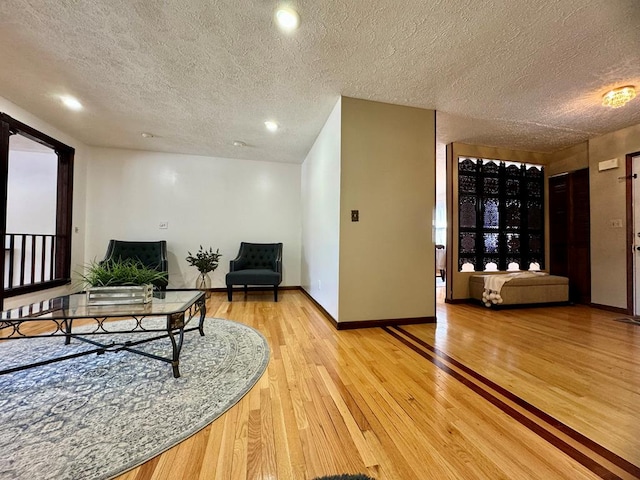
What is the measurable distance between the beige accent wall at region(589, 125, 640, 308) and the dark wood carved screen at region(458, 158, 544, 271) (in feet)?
2.41

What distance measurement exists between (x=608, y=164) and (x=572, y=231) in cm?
111

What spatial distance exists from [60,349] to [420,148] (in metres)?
4.00

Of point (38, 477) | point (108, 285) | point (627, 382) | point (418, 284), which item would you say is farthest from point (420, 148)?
point (38, 477)

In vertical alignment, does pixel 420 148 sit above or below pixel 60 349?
above

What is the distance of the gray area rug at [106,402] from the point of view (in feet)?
3.51

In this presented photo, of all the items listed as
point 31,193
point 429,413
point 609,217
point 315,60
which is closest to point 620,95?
point 609,217

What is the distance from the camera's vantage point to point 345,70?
2.33 m

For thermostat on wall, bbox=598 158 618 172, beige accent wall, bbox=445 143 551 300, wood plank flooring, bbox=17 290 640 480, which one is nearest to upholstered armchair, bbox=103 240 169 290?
wood plank flooring, bbox=17 290 640 480

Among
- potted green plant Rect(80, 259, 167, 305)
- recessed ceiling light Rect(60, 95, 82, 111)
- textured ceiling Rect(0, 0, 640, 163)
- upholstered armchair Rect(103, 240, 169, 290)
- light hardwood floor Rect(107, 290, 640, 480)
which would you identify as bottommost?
light hardwood floor Rect(107, 290, 640, 480)

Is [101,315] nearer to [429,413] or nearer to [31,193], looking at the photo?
[429,413]

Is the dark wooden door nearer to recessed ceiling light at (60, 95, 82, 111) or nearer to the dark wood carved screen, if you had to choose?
the dark wood carved screen

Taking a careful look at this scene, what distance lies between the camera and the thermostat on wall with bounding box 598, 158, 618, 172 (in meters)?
3.64

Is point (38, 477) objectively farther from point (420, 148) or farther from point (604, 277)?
point (604, 277)

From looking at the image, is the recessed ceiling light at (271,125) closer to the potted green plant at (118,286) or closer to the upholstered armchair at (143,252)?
the potted green plant at (118,286)
